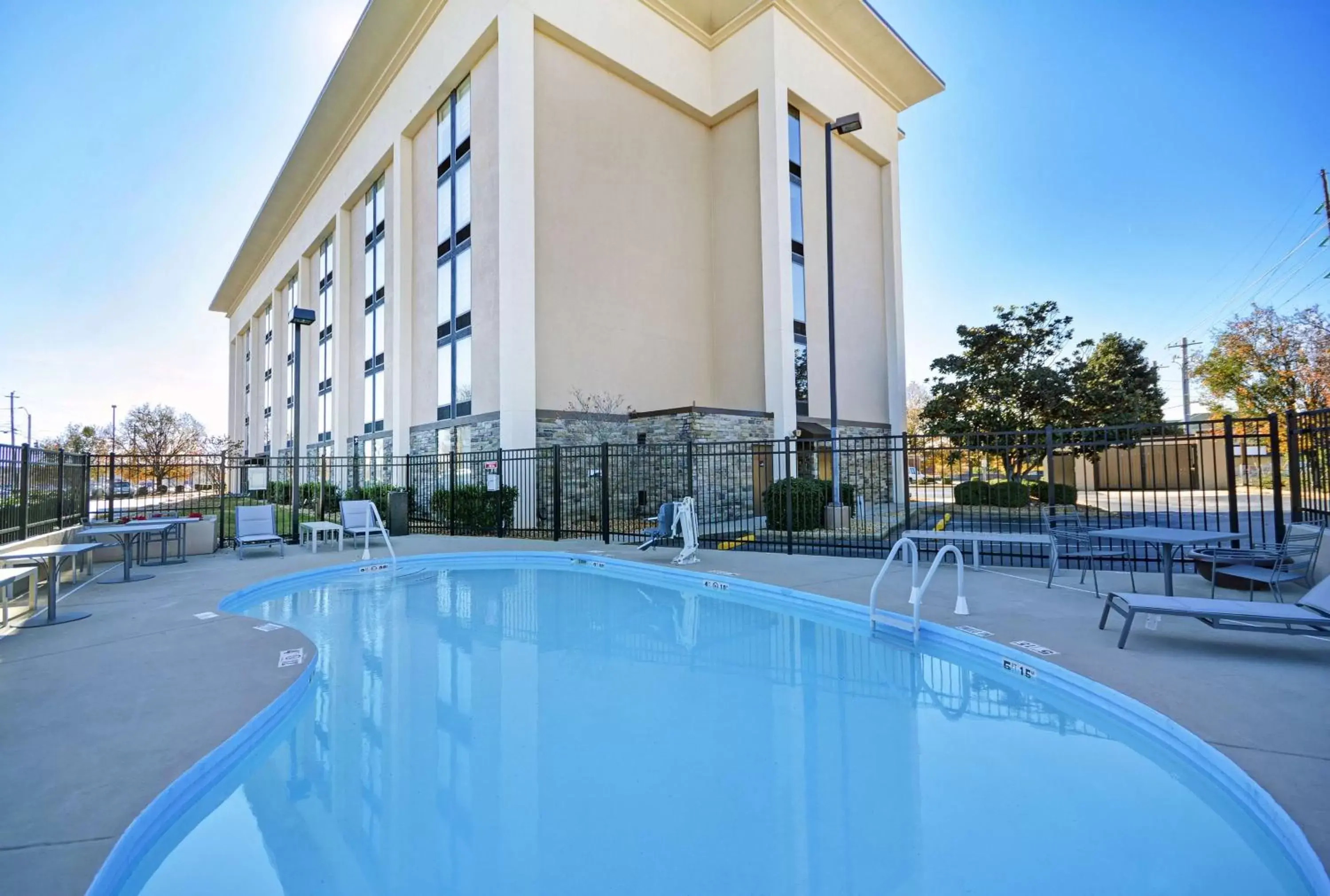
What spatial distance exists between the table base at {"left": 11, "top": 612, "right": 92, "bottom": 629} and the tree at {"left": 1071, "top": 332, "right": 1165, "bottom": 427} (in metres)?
20.3

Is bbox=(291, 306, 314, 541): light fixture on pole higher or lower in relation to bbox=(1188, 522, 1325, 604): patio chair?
higher

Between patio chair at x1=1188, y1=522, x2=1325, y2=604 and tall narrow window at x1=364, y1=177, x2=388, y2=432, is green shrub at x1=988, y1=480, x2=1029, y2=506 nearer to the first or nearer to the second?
patio chair at x1=1188, y1=522, x2=1325, y2=604

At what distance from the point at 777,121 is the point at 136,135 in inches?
854

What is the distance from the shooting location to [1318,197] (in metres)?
21.0

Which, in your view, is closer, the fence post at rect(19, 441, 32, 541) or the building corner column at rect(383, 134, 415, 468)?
the fence post at rect(19, 441, 32, 541)

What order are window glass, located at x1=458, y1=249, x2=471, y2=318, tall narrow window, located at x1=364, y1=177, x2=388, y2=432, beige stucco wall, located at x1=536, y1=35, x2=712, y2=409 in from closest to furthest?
beige stucco wall, located at x1=536, y1=35, x2=712, y2=409, window glass, located at x1=458, y1=249, x2=471, y2=318, tall narrow window, located at x1=364, y1=177, x2=388, y2=432

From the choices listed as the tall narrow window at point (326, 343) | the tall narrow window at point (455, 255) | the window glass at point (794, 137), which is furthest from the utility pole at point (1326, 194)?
the tall narrow window at point (326, 343)

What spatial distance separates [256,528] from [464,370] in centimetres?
750

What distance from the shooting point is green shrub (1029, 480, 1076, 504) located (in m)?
16.1

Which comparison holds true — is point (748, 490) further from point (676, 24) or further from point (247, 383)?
point (247, 383)

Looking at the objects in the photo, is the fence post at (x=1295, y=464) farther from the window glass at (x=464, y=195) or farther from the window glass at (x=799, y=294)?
the window glass at (x=464, y=195)

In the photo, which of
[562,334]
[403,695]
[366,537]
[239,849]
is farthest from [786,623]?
[562,334]

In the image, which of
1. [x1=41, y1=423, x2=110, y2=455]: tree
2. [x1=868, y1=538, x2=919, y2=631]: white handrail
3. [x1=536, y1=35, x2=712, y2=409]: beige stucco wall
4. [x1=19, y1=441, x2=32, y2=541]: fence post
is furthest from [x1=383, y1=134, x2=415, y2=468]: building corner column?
[x1=41, y1=423, x2=110, y2=455]: tree

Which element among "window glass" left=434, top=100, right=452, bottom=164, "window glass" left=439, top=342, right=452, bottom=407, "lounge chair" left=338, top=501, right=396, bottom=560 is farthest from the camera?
"window glass" left=434, top=100, right=452, bottom=164
